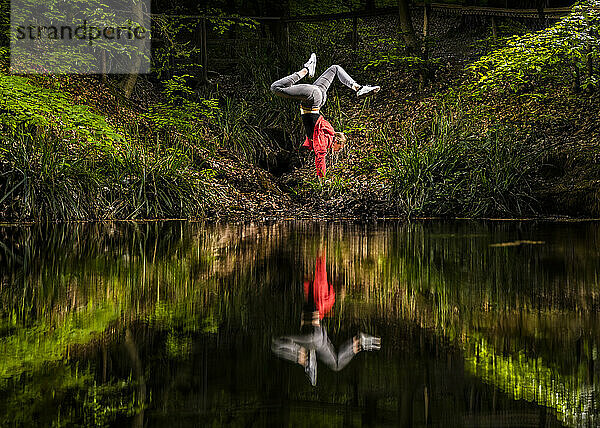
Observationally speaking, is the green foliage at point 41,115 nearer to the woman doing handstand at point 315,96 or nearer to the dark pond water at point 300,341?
the woman doing handstand at point 315,96

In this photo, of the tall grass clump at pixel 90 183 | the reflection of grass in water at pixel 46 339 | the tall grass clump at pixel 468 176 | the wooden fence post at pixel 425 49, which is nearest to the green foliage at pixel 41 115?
the tall grass clump at pixel 90 183

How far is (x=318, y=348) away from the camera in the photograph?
183 centimetres

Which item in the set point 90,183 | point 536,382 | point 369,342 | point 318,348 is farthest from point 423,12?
point 536,382

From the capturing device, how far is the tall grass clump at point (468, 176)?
32.2 ft

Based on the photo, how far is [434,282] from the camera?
3355 mm

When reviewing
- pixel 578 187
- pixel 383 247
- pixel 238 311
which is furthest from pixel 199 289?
pixel 578 187

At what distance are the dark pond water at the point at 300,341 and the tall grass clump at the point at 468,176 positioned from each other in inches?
215

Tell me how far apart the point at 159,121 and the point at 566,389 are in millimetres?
12394

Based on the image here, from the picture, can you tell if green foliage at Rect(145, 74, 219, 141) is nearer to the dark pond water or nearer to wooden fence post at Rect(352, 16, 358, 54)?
wooden fence post at Rect(352, 16, 358, 54)

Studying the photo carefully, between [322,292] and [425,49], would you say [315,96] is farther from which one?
[425,49]

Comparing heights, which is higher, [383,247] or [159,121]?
[159,121]

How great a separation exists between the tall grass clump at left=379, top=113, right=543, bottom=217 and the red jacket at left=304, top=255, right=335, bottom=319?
660 cm

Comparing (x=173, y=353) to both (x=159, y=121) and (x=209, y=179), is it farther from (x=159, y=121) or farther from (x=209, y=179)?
(x=159, y=121)

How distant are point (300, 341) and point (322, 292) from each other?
1.09 metres
